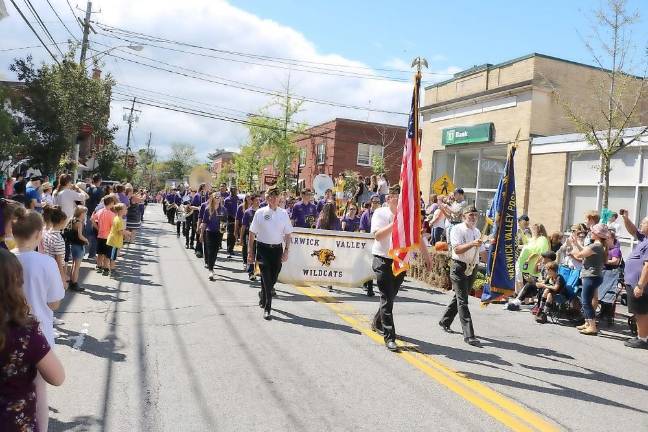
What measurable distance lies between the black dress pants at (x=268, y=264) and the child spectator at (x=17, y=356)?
604 cm

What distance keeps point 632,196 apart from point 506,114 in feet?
20.4

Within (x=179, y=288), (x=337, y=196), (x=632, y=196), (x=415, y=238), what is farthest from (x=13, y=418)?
(x=337, y=196)

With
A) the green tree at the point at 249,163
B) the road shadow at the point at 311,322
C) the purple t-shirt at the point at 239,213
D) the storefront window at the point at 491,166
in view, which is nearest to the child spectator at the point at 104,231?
the purple t-shirt at the point at 239,213

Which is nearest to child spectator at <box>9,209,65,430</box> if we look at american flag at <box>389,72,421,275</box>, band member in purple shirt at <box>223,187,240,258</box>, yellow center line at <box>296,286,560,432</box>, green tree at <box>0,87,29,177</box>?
yellow center line at <box>296,286,560,432</box>

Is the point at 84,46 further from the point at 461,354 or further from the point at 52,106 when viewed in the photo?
the point at 461,354

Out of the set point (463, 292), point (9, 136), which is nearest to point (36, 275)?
point (463, 292)

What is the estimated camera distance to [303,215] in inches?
548

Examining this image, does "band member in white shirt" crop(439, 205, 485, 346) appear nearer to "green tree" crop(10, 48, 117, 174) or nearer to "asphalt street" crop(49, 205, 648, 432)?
"asphalt street" crop(49, 205, 648, 432)

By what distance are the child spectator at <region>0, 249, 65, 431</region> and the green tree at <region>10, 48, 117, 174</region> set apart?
2173 cm

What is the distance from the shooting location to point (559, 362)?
7223 millimetres

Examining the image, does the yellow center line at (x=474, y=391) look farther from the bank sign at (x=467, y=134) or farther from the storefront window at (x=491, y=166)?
the storefront window at (x=491, y=166)

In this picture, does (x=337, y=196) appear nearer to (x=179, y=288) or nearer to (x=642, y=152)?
(x=642, y=152)

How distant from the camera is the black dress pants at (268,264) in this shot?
873cm

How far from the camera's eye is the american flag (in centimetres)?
713
